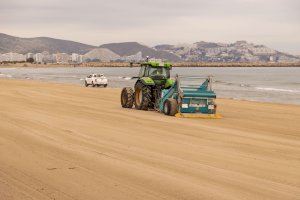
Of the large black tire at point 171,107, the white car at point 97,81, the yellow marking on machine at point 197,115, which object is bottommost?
the white car at point 97,81

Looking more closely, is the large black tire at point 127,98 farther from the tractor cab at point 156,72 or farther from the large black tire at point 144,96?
the tractor cab at point 156,72

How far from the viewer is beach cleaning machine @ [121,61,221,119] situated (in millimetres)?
17891

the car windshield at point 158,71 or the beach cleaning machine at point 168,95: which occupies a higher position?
the car windshield at point 158,71

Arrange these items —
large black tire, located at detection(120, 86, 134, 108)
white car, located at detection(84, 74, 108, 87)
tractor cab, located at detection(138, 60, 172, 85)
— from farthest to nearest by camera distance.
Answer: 1. white car, located at detection(84, 74, 108, 87)
2. large black tire, located at detection(120, 86, 134, 108)
3. tractor cab, located at detection(138, 60, 172, 85)

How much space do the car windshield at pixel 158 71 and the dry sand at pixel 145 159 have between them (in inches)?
160

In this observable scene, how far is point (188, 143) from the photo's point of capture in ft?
37.7

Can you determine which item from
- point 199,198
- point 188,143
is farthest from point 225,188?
point 188,143

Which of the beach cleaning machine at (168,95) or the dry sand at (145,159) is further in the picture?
the beach cleaning machine at (168,95)

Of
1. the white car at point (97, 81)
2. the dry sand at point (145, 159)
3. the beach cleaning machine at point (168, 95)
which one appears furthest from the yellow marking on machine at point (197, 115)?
the white car at point (97, 81)

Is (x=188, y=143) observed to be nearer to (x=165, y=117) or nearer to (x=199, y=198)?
(x=199, y=198)

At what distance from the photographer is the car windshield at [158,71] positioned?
20016 millimetres

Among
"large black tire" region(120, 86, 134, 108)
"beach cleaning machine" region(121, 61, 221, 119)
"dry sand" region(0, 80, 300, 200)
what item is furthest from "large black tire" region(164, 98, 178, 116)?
"large black tire" region(120, 86, 134, 108)

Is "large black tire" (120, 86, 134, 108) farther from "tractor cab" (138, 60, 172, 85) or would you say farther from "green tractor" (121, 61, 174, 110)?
"tractor cab" (138, 60, 172, 85)

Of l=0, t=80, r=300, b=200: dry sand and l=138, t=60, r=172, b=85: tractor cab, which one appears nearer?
l=0, t=80, r=300, b=200: dry sand
